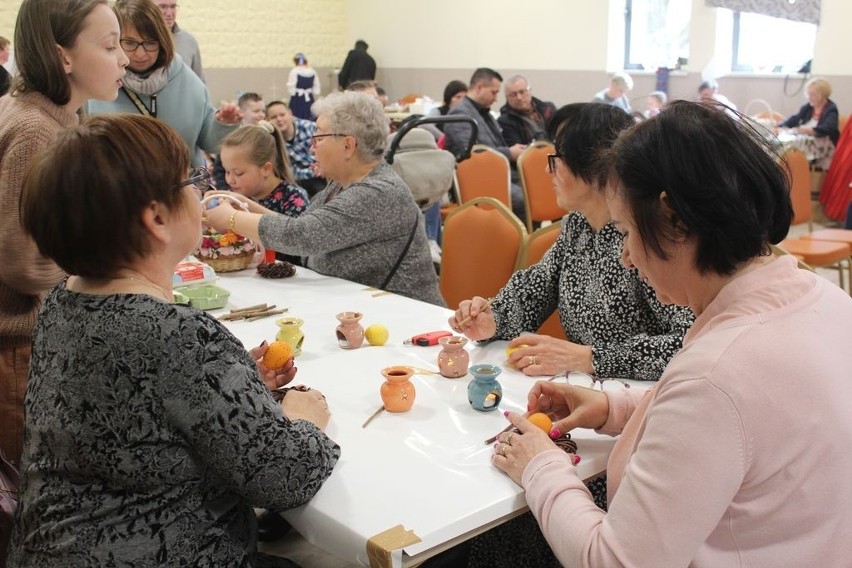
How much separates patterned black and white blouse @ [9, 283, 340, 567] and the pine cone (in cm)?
165

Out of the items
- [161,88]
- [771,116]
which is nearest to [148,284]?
[161,88]

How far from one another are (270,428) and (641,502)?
1.87 feet

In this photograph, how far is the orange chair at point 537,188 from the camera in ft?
17.4

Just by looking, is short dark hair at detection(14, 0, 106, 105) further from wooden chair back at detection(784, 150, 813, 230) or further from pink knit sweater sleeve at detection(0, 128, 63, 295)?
wooden chair back at detection(784, 150, 813, 230)

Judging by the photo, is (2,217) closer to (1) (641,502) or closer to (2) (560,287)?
(2) (560,287)

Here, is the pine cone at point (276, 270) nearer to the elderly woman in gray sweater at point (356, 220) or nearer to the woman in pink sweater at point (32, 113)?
the elderly woman in gray sweater at point (356, 220)

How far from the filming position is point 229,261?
311cm

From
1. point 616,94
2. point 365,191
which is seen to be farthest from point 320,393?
point 616,94

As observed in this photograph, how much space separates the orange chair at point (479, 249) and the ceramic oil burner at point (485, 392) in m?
1.11

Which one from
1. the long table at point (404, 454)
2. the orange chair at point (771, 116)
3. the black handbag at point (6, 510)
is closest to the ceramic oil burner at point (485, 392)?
the long table at point (404, 454)

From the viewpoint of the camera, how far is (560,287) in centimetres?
232

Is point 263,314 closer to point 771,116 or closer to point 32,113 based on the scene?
point 32,113

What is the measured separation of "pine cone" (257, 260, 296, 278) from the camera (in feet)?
9.93

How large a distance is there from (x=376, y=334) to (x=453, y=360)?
1.02 feet
